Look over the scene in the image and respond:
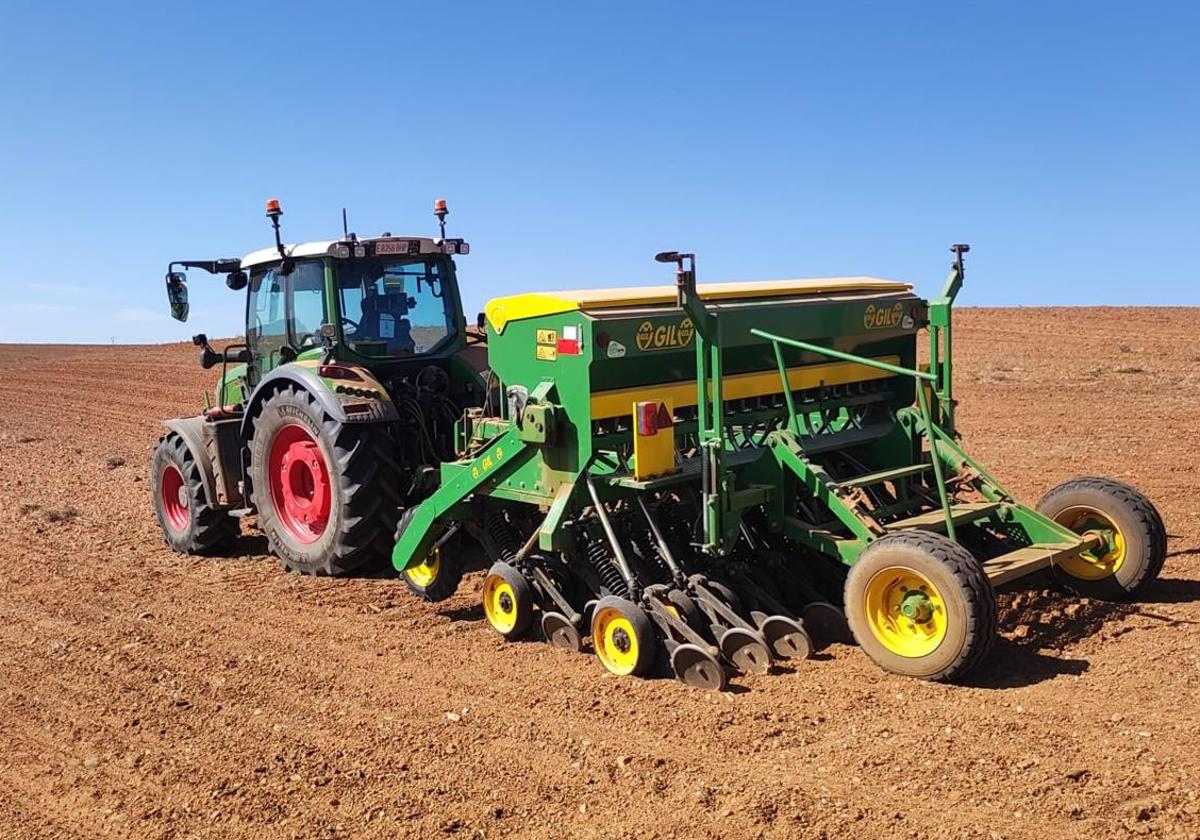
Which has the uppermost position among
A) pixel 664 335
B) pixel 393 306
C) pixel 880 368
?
pixel 393 306

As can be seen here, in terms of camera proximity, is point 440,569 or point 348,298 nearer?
point 440,569

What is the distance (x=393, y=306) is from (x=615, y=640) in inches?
134

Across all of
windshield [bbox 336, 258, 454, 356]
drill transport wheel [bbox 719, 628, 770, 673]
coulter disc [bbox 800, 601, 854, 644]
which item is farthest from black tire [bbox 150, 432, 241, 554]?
coulter disc [bbox 800, 601, 854, 644]

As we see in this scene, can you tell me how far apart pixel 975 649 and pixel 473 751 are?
82.3 inches

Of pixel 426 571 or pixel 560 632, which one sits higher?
pixel 426 571

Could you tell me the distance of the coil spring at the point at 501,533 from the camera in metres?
6.28

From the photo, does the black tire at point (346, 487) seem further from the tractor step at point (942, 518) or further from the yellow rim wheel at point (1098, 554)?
the yellow rim wheel at point (1098, 554)

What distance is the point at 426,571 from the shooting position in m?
6.61

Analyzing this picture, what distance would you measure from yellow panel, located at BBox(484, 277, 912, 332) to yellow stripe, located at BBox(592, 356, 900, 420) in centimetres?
44

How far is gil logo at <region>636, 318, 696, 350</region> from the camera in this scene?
5.66m

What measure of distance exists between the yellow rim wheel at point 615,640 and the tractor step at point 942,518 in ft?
4.42

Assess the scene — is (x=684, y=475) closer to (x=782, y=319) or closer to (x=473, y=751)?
(x=782, y=319)

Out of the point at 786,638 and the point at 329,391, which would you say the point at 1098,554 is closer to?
the point at 786,638

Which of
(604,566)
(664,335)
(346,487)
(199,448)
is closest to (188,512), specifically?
(199,448)
